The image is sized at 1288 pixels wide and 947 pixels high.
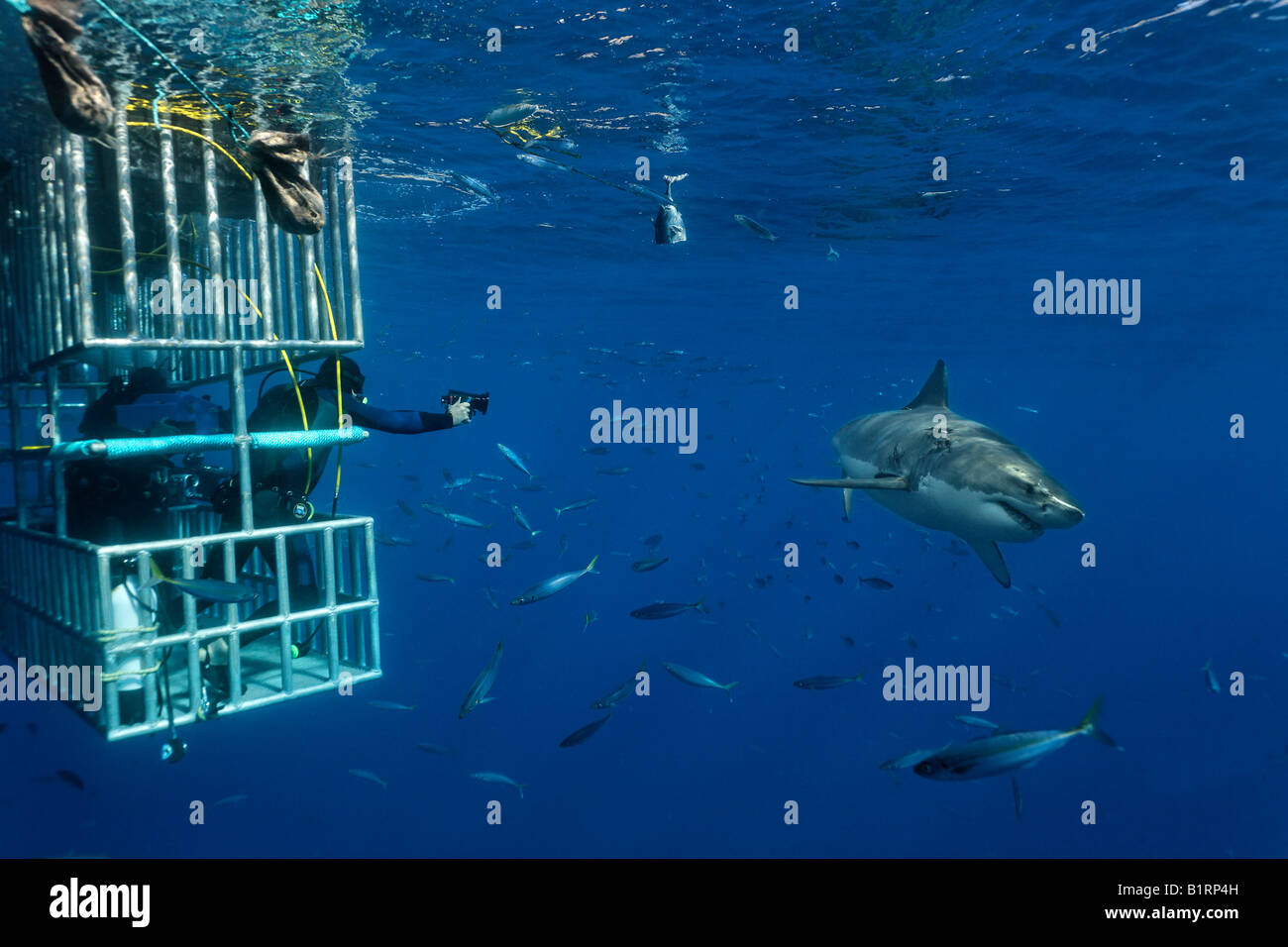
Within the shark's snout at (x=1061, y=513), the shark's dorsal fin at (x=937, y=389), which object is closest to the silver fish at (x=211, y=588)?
the shark's snout at (x=1061, y=513)

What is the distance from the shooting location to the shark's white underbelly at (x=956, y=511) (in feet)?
18.4

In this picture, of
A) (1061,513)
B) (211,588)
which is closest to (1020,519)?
(1061,513)

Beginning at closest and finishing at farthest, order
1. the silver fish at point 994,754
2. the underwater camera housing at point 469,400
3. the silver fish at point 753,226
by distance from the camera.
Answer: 1. the silver fish at point 994,754
2. the underwater camera housing at point 469,400
3. the silver fish at point 753,226

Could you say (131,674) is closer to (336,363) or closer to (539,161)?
(336,363)

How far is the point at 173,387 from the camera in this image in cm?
826

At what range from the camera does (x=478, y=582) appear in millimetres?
47219

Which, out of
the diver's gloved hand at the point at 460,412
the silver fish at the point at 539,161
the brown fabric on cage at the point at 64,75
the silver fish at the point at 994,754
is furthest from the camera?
the silver fish at the point at 539,161

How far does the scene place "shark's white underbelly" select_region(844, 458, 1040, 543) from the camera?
5617 mm

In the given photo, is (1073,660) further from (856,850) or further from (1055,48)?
(1055,48)

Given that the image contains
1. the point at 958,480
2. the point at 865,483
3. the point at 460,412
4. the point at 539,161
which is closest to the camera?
the point at 958,480

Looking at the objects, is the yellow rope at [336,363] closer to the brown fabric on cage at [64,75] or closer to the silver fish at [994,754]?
the brown fabric on cage at [64,75]

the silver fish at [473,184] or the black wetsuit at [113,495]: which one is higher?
the silver fish at [473,184]

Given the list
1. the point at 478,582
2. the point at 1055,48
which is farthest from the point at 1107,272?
the point at 478,582

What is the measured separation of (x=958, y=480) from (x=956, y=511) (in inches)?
12.9
